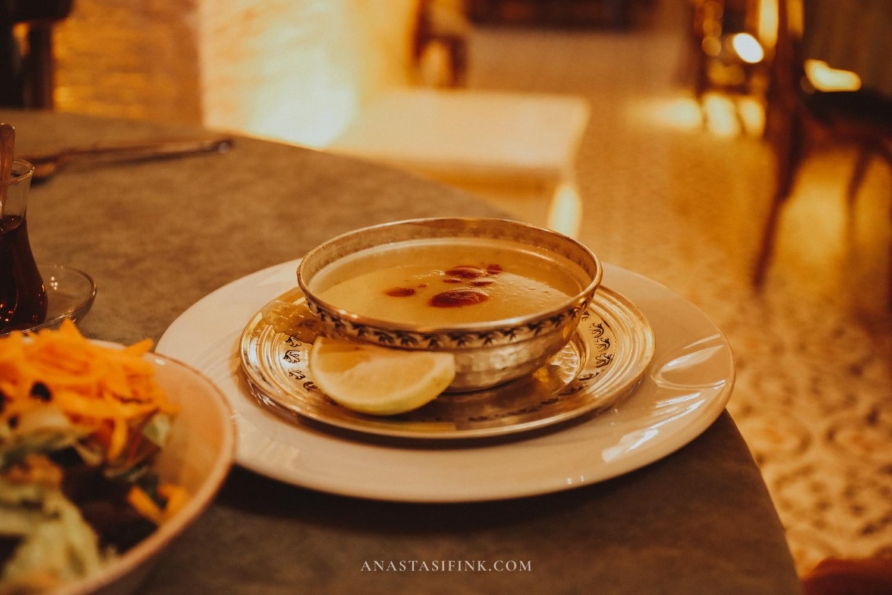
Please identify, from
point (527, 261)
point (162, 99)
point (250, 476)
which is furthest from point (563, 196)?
point (250, 476)

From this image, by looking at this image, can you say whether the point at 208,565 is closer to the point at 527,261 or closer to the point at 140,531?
the point at 140,531

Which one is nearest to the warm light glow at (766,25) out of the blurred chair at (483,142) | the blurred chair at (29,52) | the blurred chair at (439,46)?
the blurred chair at (483,142)

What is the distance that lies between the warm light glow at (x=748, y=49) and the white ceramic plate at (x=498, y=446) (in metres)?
4.86

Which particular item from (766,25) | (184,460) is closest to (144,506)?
(184,460)

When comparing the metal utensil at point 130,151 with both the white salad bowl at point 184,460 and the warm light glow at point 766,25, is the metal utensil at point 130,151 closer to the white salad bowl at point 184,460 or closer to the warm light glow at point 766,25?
the white salad bowl at point 184,460

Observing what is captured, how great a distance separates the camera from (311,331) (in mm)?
567

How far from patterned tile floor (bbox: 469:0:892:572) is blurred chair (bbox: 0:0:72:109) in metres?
1.27

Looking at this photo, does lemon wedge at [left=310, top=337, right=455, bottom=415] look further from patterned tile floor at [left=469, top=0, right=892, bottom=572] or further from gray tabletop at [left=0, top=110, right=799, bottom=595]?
patterned tile floor at [left=469, top=0, right=892, bottom=572]

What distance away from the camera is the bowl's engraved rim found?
1.52 feet

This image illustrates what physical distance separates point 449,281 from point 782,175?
91.4 inches

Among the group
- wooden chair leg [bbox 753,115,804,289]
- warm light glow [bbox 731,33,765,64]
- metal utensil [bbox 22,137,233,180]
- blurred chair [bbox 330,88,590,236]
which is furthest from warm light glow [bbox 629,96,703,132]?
metal utensil [bbox 22,137,233,180]

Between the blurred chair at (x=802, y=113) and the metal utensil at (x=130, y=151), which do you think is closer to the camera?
the metal utensil at (x=130, y=151)

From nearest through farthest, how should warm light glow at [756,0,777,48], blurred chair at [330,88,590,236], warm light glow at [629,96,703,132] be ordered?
blurred chair at [330,88,590,236]
warm light glow at [756,0,777,48]
warm light glow at [629,96,703,132]

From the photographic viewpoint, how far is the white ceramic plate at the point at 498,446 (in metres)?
0.42
